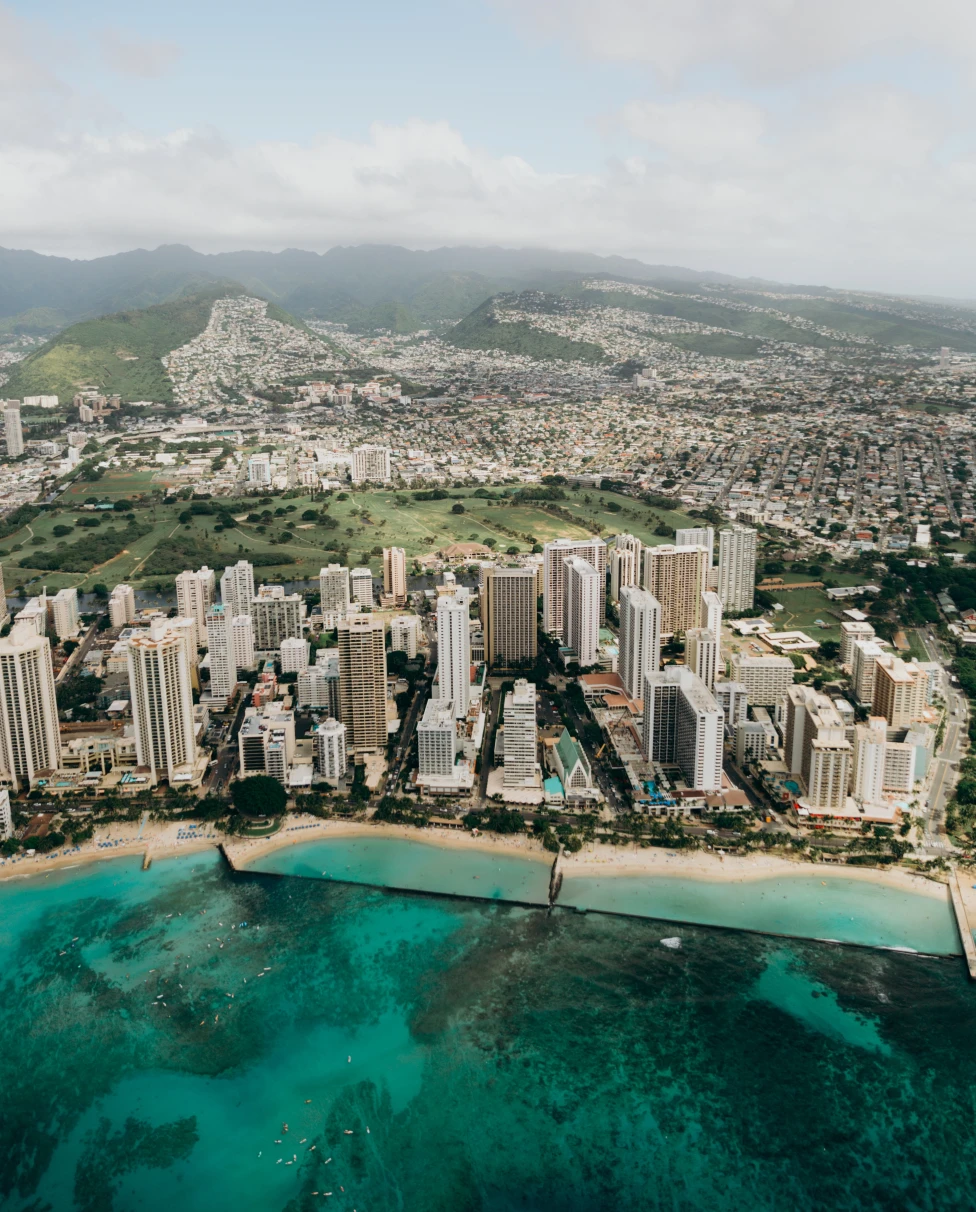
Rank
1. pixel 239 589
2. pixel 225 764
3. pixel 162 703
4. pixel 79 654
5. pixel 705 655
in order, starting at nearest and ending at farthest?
1. pixel 162 703
2. pixel 225 764
3. pixel 705 655
4. pixel 79 654
5. pixel 239 589

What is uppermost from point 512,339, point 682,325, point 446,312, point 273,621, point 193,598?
point 446,312

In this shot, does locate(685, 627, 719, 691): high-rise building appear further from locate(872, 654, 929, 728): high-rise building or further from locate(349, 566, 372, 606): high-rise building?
locate(349, 566, 372, 606): high-rise building

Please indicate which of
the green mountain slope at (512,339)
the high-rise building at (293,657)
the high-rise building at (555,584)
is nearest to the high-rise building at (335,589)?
the high-rise building at (293,657)

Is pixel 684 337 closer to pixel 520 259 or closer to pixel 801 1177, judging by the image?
pixel 801 1177

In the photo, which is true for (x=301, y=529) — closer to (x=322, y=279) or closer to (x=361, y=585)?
(x=361, y=585)

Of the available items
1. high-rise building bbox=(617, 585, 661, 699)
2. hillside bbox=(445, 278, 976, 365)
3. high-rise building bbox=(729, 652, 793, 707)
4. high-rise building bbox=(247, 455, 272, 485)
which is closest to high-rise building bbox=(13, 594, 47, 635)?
high-rise building bbox=(617, 585, 661, 699)

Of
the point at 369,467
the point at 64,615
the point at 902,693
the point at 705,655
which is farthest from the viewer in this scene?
the point at 369,467

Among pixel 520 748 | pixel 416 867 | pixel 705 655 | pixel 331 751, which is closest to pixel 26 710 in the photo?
pixel 331 751
